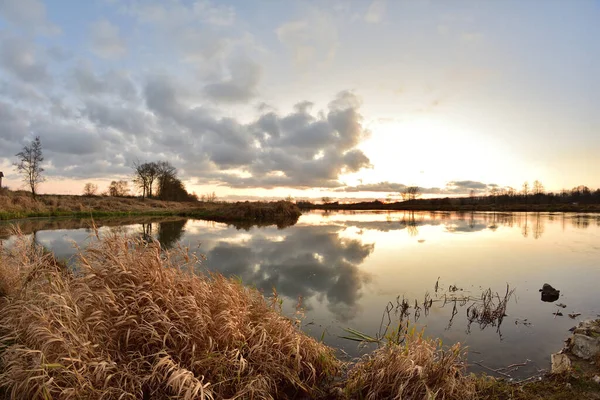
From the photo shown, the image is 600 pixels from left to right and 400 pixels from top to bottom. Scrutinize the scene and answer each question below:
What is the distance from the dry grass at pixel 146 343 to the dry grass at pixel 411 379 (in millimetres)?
768

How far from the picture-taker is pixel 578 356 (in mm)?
5125

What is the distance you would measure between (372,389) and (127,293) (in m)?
3.48

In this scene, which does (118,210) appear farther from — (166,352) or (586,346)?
A: (586,346)

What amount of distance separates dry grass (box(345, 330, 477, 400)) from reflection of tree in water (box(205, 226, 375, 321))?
246cm

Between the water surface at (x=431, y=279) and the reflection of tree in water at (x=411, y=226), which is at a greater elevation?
the reflection of tree in water at (x=411, y=226)

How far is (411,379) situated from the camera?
3926mm

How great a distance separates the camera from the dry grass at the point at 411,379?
12.5 feet

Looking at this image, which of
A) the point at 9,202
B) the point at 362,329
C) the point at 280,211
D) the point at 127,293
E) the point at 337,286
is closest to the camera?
the point at 127,293

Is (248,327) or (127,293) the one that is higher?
(127,293)

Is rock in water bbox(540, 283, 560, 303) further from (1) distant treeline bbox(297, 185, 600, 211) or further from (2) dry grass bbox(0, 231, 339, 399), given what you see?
(1) distant treeline bbox(297, 185, 600, 211)

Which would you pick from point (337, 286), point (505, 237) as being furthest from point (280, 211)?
point (337, 286)

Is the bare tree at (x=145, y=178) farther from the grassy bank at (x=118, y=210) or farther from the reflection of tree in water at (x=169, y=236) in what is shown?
the reflection of tree in water at (x=169, y=236)

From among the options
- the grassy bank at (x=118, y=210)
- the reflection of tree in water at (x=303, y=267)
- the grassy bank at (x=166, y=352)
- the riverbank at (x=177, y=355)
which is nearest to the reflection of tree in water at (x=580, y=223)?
the reflection of tree in water at (x=303, y=267)

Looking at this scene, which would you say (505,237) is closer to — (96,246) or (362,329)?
(362,329)
